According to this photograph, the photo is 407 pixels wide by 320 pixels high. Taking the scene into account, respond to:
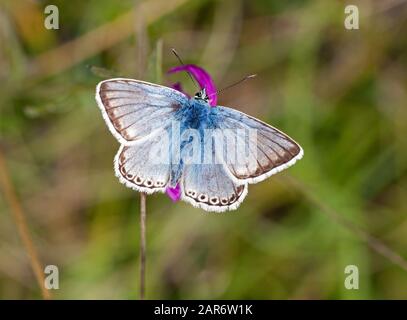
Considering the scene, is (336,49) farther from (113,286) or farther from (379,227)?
(113,286)

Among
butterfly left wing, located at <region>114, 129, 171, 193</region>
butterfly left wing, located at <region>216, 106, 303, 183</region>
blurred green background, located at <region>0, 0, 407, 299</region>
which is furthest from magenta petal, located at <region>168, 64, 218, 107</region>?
blurred green background, located at <region>0, 0, 407, 299</region>

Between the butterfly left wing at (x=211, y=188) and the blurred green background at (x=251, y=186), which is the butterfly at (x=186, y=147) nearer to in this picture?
the butterfly left wing at (x=211, y=188)

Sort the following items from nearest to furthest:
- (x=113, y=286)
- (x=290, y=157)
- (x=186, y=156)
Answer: (x=290, y=157) → (x=186, y=156) → (x=113, y=286)

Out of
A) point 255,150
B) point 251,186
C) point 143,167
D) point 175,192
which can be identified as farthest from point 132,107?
point 251,186

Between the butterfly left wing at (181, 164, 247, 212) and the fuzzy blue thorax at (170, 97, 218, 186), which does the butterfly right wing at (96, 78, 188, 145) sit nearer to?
the fuzzy blue thorax at (170, 97, 218, 186)

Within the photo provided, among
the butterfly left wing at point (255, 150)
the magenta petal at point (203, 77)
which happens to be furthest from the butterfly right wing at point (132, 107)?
the butterfly left wing at point (255, 150)

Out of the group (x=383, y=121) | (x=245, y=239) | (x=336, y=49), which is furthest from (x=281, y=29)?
(x=245, y=239)

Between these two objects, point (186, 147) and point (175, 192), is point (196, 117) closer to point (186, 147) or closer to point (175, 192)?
point (186, 147)
